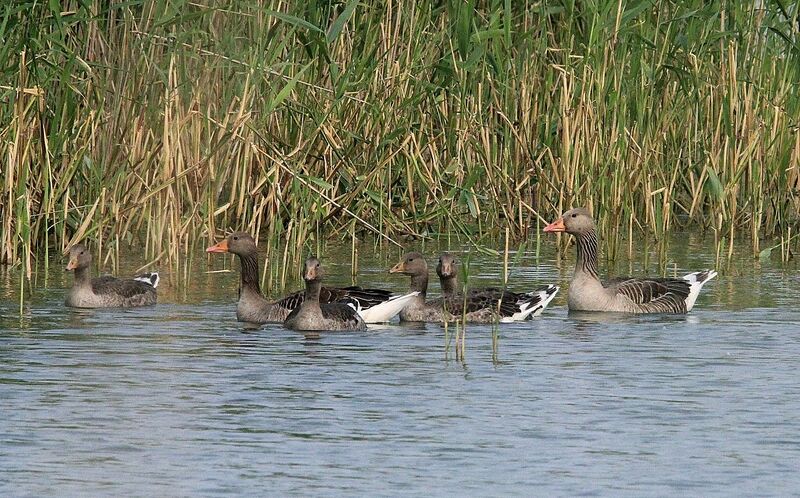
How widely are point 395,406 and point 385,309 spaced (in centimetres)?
365

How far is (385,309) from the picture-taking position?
12.6 meters

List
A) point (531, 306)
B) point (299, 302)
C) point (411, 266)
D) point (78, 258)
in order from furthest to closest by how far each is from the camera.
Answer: point (78, 258), point (411, 266), point (299, 302), point (531, 306)

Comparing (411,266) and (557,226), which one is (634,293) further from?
(411,266)

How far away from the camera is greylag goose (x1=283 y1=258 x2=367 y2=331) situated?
12.0 meters

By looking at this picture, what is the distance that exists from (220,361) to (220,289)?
152 inches

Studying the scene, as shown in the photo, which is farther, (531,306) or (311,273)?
(531,306)

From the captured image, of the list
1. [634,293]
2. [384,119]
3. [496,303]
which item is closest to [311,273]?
[496,303]

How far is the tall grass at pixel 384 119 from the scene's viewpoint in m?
14.3

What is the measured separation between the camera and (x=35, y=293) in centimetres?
1370

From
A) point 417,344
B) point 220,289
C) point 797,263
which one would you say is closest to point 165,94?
point 220,289

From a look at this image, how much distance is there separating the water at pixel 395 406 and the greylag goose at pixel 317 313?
0.47 ft

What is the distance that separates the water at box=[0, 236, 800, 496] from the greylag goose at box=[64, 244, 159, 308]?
0.17m

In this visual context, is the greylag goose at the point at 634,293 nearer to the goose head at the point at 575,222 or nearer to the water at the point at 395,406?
the water at the point at 395,406

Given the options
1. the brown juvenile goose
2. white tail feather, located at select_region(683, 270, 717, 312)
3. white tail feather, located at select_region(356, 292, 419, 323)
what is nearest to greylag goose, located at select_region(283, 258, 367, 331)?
white tail feather, located at select_region(356, 292, 419, 323)
